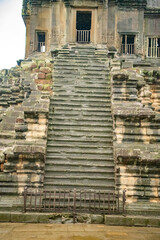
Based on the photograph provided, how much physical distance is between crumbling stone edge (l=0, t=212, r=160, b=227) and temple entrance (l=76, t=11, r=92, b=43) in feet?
48.2

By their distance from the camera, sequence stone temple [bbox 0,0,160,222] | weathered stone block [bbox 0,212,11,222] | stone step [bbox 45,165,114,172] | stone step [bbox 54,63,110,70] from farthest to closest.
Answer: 1. stone step [bbox 54,63,110,70]
2. stone step [bbox 45,165,114,172]
3. stone temple [bbox 0,0,160,222]
4. weathered stone block [bbox 0,212,11,222]

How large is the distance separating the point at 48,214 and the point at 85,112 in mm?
4841

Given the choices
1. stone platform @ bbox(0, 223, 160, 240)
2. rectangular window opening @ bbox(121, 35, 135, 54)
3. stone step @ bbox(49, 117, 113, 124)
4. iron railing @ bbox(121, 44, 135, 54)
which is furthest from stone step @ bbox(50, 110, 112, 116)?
iron railing @ bbox(121, 44, 135, 54)

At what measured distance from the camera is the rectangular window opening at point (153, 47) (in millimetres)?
19359

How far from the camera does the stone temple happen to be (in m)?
7.77

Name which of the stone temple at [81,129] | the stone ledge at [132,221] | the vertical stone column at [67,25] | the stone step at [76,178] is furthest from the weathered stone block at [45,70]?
the stone ledge at [132,221]

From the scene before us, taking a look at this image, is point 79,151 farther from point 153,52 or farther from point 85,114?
point 153,52

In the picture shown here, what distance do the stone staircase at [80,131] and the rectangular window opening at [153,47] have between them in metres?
7.28

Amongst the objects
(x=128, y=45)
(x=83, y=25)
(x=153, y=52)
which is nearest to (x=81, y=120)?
(x=128, y=45)

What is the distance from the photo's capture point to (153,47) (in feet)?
63.6

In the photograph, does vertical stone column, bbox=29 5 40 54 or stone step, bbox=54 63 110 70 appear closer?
stone step, bbox=54 63 110 70

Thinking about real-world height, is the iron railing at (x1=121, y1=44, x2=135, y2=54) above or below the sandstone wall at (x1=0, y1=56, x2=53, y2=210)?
above

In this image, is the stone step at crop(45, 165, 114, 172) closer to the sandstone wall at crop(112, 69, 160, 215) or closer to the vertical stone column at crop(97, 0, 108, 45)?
the sandstone wall at crop(112, 69, 160, 215)

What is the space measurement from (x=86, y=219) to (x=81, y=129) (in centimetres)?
375
